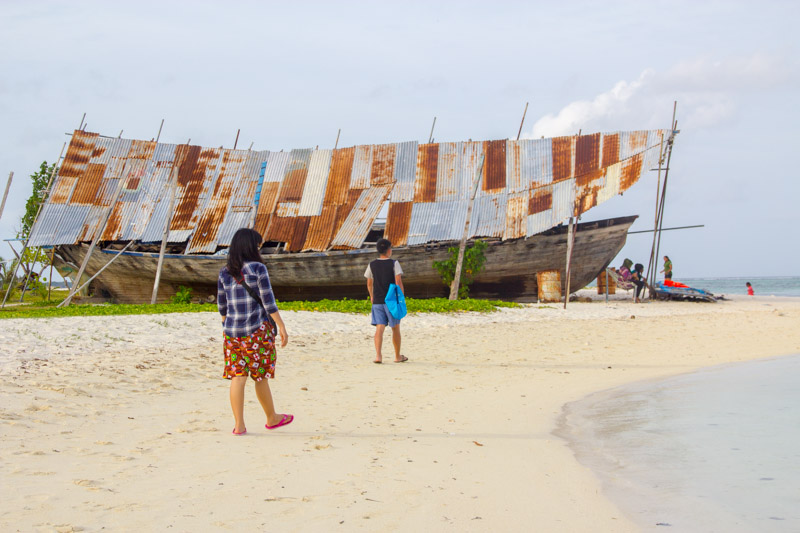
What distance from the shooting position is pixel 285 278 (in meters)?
20.7

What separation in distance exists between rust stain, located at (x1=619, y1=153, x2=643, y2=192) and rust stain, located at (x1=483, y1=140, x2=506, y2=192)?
3.49 m

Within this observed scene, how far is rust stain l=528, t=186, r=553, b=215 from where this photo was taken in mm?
19653

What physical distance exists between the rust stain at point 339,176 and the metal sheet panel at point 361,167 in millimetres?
138

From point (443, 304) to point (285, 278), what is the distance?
282 inches

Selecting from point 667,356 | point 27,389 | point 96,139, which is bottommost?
point 27,389

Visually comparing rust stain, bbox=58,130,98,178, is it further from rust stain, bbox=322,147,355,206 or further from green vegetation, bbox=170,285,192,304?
rust stain, bbox=322,147,355,206

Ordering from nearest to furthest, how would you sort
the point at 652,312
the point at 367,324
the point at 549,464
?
the point at 549,464 → the point at 367,324 → the point at 652,312

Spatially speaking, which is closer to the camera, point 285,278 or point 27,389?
point 27,389

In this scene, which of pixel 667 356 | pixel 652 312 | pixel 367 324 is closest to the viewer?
pixel 667 356

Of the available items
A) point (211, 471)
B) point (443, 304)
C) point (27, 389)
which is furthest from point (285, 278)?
point (211, 471)

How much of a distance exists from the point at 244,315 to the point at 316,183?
17.4 meters

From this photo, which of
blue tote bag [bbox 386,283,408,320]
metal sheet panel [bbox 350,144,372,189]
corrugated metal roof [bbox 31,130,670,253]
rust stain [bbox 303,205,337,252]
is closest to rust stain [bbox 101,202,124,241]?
corrugated metal roof [bbox 31,130,670,253]

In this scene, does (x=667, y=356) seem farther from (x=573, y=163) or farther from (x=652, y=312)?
(x=573, y=163)

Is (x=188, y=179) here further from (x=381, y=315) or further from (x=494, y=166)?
(x=381, y=315)
